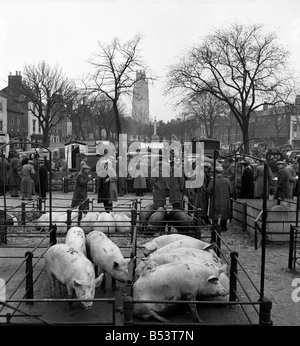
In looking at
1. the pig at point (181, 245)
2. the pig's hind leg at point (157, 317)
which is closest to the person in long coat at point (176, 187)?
the pig at point (181, 245)

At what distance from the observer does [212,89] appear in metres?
30.9

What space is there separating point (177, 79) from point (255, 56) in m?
6.44

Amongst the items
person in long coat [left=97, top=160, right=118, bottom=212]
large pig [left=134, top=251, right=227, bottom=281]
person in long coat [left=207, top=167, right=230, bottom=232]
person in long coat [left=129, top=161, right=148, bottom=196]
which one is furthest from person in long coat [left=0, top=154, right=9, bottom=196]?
person in long coat [left=129, top=161, right=148, bottom=196]

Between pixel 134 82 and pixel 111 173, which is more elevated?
pixel 134 82

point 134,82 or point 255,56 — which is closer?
point 134,82

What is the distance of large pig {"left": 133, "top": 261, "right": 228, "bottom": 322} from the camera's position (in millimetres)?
5293

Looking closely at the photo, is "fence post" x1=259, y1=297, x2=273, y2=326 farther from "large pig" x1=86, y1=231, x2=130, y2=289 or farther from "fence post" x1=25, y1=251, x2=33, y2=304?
"fence post" x1=25, y1=251, x2=33, y2=304

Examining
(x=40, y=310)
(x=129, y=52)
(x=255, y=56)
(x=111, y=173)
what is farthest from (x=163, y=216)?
(x=255, y=56)

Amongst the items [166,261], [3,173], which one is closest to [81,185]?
[3,173]

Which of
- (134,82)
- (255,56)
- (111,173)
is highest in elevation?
(255,56)

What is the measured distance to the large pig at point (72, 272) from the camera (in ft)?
17.5

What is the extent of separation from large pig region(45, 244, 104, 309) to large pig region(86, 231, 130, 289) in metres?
0.44
